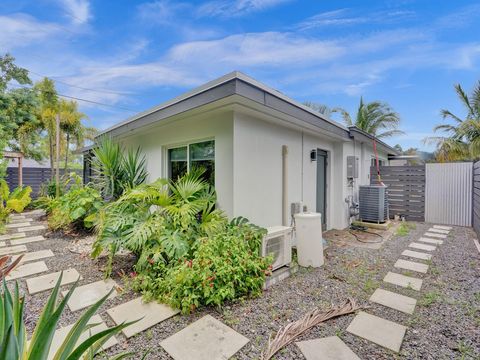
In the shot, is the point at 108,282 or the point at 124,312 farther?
the point at 108,282

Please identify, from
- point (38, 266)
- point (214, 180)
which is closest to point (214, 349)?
point (214, 180)

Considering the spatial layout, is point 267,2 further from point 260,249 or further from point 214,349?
point 214,349

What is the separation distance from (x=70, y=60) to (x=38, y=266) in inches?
335

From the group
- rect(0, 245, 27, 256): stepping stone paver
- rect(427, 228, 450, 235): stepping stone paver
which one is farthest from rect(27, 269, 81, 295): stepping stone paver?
rect(427, 228, 450, 235): stepping stone paver

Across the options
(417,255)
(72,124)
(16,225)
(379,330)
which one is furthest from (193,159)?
(72,124)

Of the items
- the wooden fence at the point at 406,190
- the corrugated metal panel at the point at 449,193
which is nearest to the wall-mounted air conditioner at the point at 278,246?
the wooden fence at the point at 406,190

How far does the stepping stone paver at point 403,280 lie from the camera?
3175 millimetres

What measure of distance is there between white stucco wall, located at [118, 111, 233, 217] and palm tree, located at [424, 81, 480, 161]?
12.2 m

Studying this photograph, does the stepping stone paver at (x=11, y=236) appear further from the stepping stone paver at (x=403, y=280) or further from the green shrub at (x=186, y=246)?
the stepping stone paver at (x=403, y=280)

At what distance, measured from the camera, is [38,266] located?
142 inches

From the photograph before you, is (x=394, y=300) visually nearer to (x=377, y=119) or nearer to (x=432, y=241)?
(x=432, y=241)

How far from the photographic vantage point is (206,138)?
4.09 meters

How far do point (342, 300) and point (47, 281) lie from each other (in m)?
3.75

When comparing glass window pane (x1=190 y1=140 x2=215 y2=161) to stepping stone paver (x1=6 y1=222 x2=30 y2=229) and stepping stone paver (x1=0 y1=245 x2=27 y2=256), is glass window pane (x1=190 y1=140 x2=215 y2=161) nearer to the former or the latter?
stepping stone paver (x1=0 y1=245 x2=27 y2=256)
